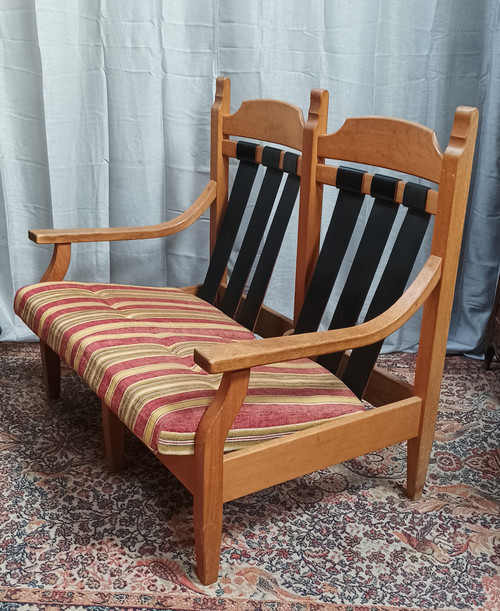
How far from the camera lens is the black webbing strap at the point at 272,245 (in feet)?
6.79

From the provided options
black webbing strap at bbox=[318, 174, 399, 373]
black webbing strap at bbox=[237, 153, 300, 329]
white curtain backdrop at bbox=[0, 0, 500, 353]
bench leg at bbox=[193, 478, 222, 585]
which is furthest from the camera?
white curtain backdrop at bbox=[0, 0, 500, 353]

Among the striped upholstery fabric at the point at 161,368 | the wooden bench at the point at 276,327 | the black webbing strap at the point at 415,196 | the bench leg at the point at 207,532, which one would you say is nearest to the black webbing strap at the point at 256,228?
the wooden bench at the point at 276,327

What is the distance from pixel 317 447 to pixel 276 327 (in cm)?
66

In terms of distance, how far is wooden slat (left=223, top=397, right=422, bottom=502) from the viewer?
58.6 inches

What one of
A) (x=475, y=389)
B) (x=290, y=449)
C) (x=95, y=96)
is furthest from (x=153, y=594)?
(x=95, y=96)

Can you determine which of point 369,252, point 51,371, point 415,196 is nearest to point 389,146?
point 415,196

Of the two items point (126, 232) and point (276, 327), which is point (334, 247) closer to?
point (276, 327)

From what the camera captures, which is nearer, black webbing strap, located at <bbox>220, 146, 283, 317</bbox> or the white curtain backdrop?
black webbing strap, located at <bbox>220, 146, 283, 317</bbox>

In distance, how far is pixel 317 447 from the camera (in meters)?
1.59

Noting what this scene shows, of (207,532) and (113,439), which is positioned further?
(113,439)

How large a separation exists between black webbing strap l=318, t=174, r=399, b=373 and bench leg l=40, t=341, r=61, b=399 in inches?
35.9

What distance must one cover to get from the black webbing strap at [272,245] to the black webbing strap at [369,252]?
1.06 feet

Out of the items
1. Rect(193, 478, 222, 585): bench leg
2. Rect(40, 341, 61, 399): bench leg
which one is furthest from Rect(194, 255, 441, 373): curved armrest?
Rect(40, 341, 61, 399): bench leg

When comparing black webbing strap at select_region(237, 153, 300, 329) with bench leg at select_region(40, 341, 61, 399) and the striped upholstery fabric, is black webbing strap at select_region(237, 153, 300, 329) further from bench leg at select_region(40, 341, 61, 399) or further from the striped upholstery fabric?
bench leg at select_region(40, 341, 61, 399)
